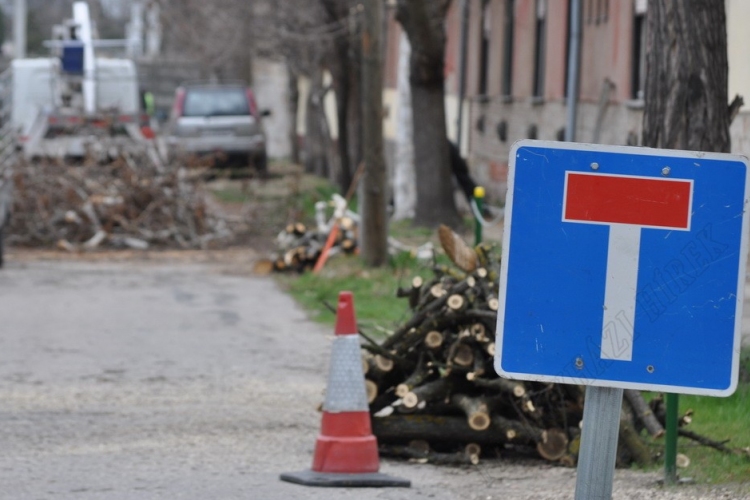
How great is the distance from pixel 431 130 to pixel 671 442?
545 inches

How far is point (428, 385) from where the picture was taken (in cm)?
686

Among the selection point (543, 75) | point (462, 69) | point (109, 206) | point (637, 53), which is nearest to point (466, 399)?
point (637, 53)

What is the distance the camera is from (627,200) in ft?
12.4

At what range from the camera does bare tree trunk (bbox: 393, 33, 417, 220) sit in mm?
21719

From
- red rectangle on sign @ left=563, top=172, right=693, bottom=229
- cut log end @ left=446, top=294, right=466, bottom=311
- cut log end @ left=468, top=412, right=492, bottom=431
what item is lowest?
cut log end @ left=468, top=412, right=492, bottom=431

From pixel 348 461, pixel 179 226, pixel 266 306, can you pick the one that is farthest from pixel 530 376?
pixel 179 226

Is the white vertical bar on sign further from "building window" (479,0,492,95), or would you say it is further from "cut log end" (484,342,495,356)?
"building window" (479,0,492,95)

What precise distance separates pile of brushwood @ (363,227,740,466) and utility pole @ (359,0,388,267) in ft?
26.4

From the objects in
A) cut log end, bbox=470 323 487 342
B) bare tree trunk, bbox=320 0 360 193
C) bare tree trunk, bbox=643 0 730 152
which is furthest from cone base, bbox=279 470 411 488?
bare tree trunk, bbox=320 0 360 193

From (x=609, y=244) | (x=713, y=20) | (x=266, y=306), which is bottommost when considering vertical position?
(x=266, y=306)

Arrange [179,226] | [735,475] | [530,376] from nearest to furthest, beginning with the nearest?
[530,376]
[735,475]
[179,226]

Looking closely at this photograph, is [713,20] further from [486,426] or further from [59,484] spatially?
[59,484]

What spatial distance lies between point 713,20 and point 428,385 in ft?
9.30

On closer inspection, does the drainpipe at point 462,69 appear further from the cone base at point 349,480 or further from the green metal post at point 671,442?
the green metal post at point 671,442
